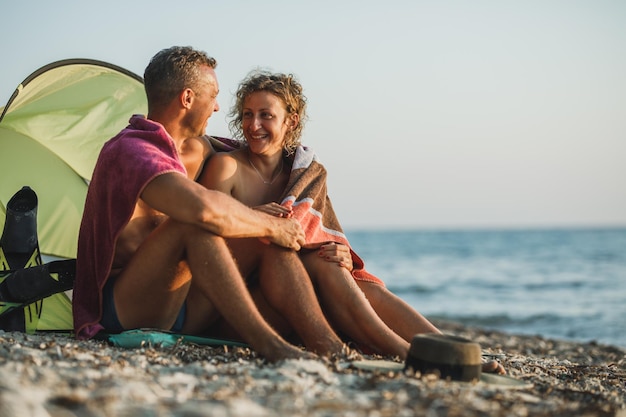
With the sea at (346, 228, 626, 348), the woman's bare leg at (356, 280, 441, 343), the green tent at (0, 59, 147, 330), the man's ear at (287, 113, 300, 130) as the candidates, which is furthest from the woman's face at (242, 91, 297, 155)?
the sea at (346, 228, 626, 348)

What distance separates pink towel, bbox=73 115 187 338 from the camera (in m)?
3.82

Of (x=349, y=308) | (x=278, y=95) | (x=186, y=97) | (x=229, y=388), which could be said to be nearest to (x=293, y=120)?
(x=278, y=95)

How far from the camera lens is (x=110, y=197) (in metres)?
3.91

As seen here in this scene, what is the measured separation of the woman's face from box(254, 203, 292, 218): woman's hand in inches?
18.5

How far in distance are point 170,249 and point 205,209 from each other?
1.06 ft

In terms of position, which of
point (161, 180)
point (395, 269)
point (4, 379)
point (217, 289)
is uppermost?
point (161, 180)

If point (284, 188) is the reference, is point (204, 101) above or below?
above

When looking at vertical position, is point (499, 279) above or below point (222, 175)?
below

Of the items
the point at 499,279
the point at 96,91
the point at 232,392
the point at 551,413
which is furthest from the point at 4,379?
the point at 499,279

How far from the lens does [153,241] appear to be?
12.3 feet

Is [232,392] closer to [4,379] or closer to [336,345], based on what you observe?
[4,379]

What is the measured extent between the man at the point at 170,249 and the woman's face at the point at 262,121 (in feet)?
1.30

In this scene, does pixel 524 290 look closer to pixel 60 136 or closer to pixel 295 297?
pixel 60 136

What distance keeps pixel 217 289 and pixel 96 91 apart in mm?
3367
